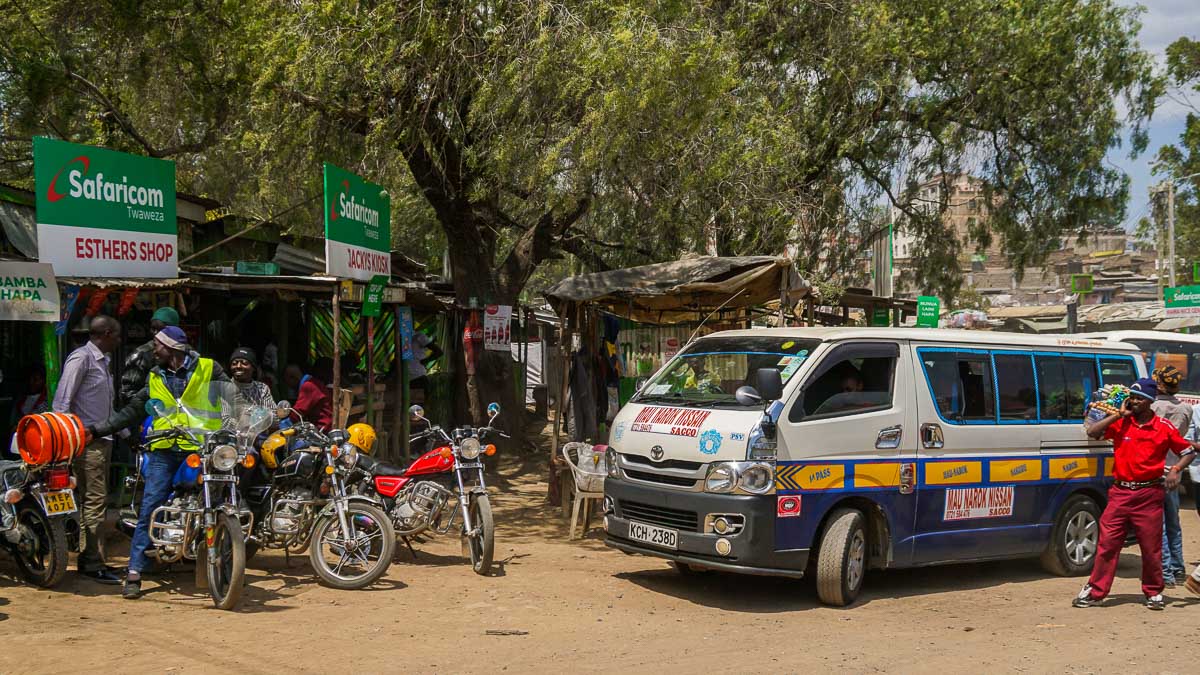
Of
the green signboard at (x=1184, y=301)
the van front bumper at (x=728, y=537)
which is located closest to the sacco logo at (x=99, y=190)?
the van front bumper at (x=728, y=537)

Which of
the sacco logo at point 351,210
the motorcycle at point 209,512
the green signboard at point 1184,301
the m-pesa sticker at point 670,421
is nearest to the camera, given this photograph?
the motorcycle at point 209,512

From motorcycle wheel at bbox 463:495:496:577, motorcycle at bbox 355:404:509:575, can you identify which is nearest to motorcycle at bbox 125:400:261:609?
motorcycle at bbox 355:404:509:575

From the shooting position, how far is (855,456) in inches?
286

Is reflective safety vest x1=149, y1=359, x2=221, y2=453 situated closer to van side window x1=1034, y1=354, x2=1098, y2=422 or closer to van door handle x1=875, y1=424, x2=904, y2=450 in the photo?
van door handle x1=875, y1=424, x2=904, y2=450

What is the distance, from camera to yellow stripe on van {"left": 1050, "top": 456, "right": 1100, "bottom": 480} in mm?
8453

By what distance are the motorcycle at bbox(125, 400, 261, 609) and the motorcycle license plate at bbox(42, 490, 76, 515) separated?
0.45m

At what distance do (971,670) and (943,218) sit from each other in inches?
598

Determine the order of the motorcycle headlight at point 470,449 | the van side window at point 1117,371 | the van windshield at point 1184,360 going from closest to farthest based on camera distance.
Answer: the motorcycle headlight at point 470,449, the van side window at point 1117,371, the van windshield at point 1184,360

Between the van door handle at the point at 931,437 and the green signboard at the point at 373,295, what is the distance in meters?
5.62

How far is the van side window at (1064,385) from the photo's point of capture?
28.2 feet

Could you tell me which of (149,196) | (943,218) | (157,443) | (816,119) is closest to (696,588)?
(157,443)

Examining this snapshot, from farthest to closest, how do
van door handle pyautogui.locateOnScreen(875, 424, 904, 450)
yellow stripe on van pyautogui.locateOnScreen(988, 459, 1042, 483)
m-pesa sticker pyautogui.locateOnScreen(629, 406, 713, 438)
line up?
yellow stripe on van pyautogui.locateOnScreen(988, 459, 1042, 483) < van door handle pyautogui.locateOnScreen(875, 424, 904, 450) < m-pesa sticker pyautogui.locateOnScreen(629, 406, 713, 438)

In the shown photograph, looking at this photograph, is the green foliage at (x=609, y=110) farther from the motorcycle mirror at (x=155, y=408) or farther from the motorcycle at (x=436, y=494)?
the motorcycle mirror at (x=155, y=408)

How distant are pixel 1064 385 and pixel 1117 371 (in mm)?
859
